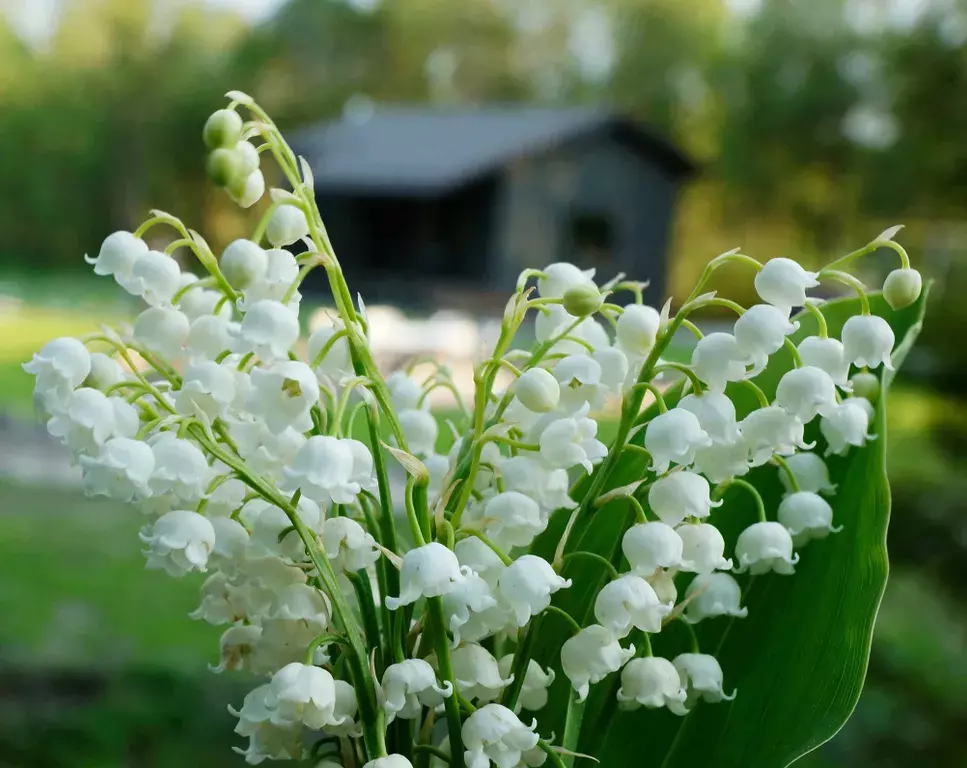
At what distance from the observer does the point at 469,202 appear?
7.58 metres

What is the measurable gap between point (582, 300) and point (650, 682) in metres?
0.14

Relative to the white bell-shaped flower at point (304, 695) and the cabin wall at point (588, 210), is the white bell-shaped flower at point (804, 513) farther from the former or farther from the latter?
the cabin wall at point (588, 210)

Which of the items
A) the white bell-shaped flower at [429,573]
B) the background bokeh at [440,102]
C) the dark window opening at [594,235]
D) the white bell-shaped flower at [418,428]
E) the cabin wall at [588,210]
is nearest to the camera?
the white bell-shaped flower at [429,573]

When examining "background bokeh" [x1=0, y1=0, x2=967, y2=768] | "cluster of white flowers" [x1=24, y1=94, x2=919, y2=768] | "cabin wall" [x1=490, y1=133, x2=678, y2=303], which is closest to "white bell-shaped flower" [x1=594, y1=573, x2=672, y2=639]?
"cluster of white flowers" [x1=24, y1=94, x2=919, y2=768]

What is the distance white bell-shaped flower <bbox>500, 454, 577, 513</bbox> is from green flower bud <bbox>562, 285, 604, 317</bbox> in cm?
6

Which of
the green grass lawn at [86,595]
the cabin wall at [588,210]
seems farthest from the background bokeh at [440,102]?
the cabin wall at [588,210]

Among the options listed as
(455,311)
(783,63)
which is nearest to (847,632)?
(455,311)

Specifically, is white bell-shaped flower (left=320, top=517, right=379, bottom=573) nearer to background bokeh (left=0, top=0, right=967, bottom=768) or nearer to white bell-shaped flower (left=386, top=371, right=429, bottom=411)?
white bell-shaped flower (left=386, top=371, right=429, bottom=411)

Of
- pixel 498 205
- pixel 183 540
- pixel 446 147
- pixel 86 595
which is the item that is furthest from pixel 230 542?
pixel 446 147

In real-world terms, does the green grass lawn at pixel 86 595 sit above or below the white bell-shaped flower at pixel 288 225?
below

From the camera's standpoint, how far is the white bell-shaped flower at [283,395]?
307 millimetres

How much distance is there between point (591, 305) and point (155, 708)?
4.80ft

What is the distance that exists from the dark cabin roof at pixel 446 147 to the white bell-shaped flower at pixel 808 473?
6.71m

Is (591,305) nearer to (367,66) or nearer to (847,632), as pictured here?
(847,632)
